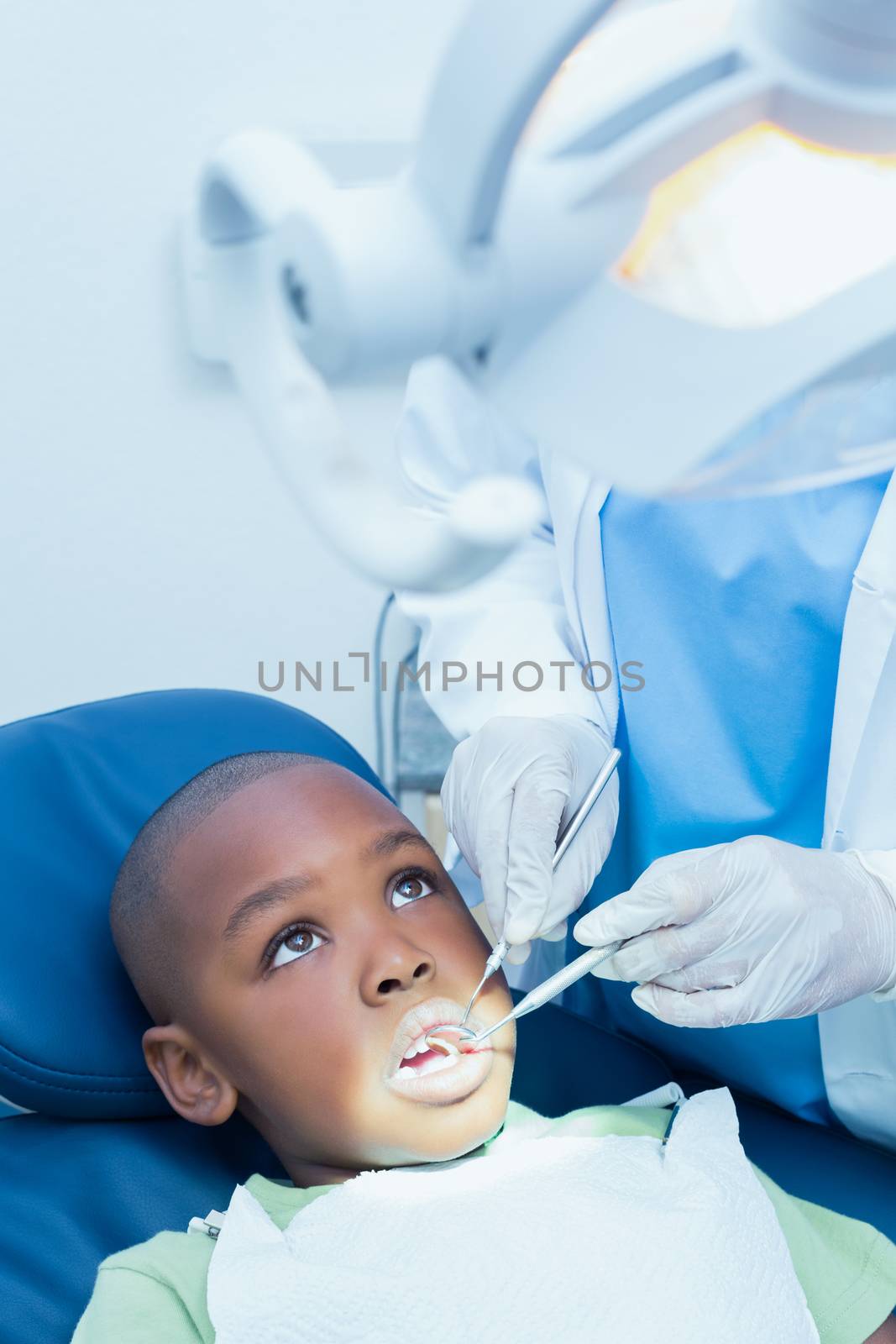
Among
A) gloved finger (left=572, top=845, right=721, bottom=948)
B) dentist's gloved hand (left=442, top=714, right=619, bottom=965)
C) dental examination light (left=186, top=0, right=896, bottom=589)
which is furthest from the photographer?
dentist's gloved hand (left=442, top=714, right=619, bottom=965)

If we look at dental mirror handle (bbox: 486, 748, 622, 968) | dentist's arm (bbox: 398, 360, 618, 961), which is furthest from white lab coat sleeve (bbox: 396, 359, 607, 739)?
dental mirror handle (bbox: 486, 748, 622, 968)

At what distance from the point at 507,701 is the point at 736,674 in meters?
0.26

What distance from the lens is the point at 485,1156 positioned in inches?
46.3

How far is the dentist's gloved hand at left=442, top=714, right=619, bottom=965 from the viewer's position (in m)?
1.19

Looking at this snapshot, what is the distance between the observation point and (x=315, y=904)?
1.21 metres

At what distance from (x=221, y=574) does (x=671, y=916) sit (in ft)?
4.58

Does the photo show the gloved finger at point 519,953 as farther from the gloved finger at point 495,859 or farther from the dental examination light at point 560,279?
the dental examination light at point 560,279

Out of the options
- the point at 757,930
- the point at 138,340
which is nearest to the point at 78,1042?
the point at 757,930

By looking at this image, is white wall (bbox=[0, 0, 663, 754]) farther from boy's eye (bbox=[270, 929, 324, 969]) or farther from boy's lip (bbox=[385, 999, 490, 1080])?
boy's lip (bbox=[385, 999, 490, 1080])

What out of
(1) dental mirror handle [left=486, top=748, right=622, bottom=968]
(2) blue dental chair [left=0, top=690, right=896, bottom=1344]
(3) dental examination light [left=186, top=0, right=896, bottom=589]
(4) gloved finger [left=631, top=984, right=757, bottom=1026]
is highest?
(3) dental examination light [left=186, top=0, right=896, bottom=589]

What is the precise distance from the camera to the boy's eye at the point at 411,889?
1.27 meters

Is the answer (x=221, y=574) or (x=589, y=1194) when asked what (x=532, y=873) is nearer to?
(x=589, y=1194)

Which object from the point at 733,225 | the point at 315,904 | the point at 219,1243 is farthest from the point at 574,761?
the point at 733,225

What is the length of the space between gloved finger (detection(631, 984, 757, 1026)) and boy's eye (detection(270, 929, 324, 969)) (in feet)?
0.97
